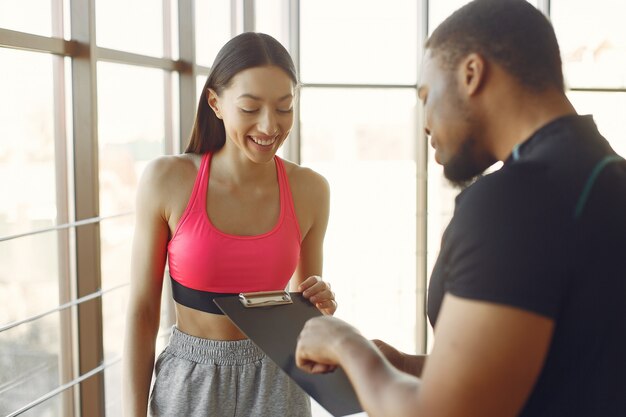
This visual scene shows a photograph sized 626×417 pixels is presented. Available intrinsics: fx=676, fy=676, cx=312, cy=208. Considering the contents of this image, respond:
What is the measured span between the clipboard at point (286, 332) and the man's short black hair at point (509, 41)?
48cm

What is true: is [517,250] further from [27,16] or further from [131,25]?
[131,25]

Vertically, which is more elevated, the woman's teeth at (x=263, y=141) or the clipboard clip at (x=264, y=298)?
the woman's teeth at (x=263, y=141)

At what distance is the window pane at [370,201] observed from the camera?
162 inches

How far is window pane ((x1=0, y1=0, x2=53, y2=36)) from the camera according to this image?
1704 millimetres

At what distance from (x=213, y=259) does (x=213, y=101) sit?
0.37 meters

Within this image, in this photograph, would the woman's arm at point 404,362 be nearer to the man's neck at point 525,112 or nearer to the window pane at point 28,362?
the man's neck at point 525,112

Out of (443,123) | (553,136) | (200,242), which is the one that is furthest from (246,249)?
(553,136)

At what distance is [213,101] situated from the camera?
1.51 metres

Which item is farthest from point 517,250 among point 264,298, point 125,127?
point 125,127

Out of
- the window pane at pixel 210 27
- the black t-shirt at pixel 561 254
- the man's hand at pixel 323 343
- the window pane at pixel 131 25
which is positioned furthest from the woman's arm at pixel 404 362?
the window pane at pixel 210 27

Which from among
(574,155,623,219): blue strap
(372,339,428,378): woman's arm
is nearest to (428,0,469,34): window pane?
(372,339,428,378): woman's arm

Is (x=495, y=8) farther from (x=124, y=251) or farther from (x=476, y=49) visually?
(x=124, y=251)

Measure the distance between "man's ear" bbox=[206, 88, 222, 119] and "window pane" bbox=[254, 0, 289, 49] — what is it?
2.03 m

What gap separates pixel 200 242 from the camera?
4.54 feet
